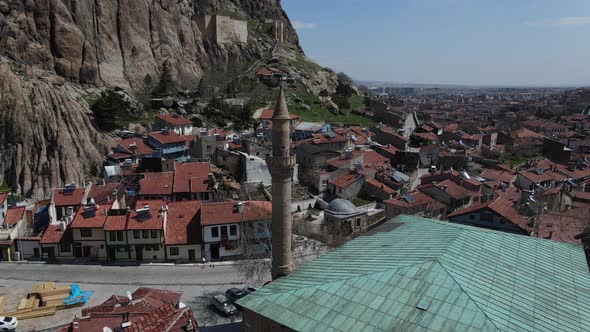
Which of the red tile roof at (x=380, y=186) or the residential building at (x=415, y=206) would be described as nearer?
the residential building at (x=415, y=206)

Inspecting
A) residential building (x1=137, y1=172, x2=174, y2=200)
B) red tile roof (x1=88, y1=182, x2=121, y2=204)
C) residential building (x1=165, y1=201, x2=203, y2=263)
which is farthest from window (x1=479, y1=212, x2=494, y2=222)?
red tile roof (x1=88, y1=182, x2=121, y2=204)

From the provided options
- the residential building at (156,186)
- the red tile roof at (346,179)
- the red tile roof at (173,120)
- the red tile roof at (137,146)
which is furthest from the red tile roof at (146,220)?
the red tile roof at (173,120)

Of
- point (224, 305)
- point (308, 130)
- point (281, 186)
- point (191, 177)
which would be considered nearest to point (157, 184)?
point (191, 177)

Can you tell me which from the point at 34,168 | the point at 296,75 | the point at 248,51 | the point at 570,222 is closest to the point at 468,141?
the point at 296,75

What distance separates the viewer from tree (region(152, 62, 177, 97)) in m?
68.2

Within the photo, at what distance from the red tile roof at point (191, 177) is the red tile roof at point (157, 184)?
1.69 ft

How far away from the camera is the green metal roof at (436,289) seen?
11.5m

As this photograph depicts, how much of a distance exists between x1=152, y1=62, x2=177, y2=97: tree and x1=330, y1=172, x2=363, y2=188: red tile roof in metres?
36.8

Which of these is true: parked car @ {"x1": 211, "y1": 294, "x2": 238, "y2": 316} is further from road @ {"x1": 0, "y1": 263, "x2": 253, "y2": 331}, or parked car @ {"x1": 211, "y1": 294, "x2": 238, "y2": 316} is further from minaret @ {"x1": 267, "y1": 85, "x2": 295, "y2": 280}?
minaret @ {"x1": 267, "y1": 85, "x2": 295, "y2": 280}

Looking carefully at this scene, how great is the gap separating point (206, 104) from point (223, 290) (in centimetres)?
4711

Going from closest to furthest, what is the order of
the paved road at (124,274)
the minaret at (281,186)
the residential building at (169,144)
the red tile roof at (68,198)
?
1. the minaret at (281,186)
2. the paved road at (124,274)
3. the red tile roof at (68,198)
4. the residential building at (169,144)

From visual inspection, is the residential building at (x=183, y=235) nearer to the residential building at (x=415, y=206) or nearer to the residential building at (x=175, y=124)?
the residential building at (x=415, y=206)

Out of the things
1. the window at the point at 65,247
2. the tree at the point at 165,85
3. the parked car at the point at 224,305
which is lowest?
the parked car at the point at 224,305

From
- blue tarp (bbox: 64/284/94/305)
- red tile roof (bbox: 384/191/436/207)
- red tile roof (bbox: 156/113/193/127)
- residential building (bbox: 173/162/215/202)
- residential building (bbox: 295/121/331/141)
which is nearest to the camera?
blue tarp (bbox: 64/284/94/305)
